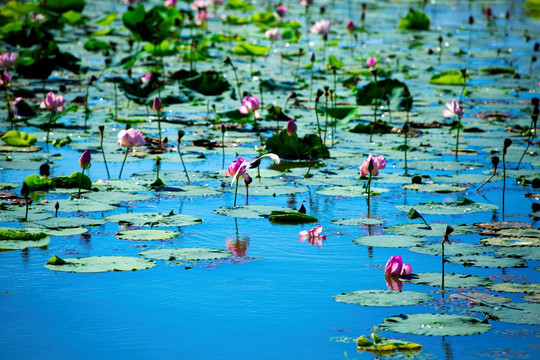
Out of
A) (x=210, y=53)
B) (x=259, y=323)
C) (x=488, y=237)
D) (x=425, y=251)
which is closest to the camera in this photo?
(x=259, y=323)

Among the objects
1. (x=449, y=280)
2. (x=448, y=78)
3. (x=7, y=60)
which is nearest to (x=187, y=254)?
(x=449, y=280)

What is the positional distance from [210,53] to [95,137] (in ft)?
15.8

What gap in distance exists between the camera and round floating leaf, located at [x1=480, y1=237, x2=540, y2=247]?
343 cm

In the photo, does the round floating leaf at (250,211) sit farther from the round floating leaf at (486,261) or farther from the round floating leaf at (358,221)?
the round floating leaf at (486,261)

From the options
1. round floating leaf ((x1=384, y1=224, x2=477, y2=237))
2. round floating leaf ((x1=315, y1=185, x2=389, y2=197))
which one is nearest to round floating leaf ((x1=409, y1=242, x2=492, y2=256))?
round floating leaf ((x1=384, y1=224, x2=477, y2=237))

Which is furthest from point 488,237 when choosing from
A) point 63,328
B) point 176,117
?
point 176,117

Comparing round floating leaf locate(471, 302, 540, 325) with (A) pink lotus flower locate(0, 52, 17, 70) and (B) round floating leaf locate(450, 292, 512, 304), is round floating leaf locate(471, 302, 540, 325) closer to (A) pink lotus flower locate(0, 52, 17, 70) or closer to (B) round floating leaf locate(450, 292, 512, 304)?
(B) round floating leaf locate(450, 292, 512, 304)

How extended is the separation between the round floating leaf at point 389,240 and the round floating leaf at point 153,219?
775 millimetres

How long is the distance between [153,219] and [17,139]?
212 centimetres

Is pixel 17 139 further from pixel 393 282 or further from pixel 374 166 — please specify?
pixel 393 282

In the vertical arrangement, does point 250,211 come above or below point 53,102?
below

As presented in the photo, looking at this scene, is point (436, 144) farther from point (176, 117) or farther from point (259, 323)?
point (259, 323)

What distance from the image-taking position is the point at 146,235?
3.54m

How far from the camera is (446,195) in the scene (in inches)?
174
